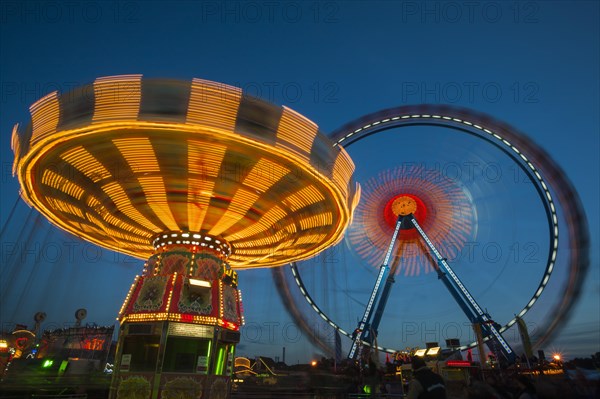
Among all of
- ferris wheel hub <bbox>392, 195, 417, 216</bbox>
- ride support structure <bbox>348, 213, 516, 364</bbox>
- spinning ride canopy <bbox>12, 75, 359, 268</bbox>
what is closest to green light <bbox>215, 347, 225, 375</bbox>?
spinning ride canopy <bbox>12, 75, 359, 268</bbox>

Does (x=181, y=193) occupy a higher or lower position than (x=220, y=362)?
higher

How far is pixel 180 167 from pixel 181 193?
1.75 meters

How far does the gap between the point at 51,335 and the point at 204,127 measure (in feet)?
131

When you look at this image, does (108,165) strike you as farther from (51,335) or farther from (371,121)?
(51,335)

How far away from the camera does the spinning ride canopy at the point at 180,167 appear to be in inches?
390

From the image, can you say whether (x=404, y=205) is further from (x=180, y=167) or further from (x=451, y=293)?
(x=180, y=167)

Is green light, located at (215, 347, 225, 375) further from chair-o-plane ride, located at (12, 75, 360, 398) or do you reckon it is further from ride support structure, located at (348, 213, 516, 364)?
ride support structure, located at (348, 213, 516, 364)

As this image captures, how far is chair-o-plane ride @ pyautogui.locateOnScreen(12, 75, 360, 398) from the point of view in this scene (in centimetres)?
999

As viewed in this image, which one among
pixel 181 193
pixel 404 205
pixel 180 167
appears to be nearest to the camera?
pixel 180 167

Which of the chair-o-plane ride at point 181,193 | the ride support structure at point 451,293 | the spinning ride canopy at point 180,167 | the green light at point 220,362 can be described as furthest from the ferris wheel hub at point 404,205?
the green light at point 220,362

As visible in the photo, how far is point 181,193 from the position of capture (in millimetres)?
13680

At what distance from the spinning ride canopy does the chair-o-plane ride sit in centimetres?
4

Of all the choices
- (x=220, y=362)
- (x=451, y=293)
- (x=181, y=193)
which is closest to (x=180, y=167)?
(x=181, y=193)

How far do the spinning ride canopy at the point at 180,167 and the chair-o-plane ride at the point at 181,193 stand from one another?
0.13 feet
